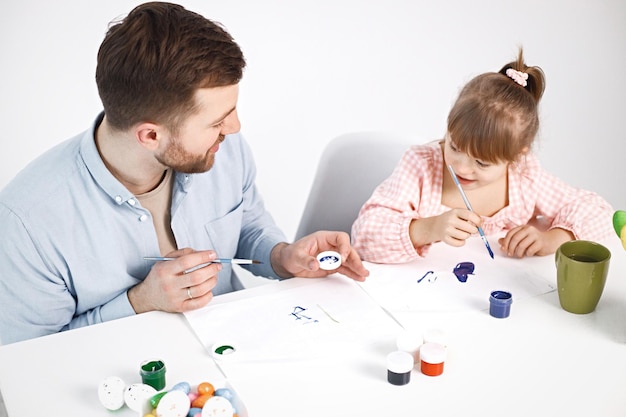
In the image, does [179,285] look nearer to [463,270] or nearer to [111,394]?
[111,394]

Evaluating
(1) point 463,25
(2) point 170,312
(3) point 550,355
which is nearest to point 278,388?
(2) point 170,312

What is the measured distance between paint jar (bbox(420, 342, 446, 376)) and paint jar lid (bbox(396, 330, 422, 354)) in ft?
0.10

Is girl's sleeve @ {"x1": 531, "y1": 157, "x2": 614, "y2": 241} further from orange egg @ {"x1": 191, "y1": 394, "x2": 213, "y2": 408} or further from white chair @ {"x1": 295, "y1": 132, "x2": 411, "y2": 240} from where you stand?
orange egg @ {"x1": 191, "y1": 394, "x2": 213, "y2": 408}

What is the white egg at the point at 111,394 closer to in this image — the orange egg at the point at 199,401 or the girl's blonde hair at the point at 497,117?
the orange egg at the point at 199,401

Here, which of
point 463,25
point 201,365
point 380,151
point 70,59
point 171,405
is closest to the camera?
point 171,405

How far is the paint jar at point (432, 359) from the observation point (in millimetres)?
1161

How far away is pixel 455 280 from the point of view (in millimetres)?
1481

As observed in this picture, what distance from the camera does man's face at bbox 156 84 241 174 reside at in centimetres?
145

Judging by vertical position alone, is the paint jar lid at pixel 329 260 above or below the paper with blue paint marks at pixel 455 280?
above

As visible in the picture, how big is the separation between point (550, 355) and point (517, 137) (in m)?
0.60

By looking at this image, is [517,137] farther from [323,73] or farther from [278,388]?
[323,73]

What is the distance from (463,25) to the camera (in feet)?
9.42

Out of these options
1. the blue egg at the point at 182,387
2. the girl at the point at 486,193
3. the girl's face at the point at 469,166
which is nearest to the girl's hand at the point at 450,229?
the girl at the point at 486,193

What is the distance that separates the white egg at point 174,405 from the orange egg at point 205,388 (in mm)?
33
